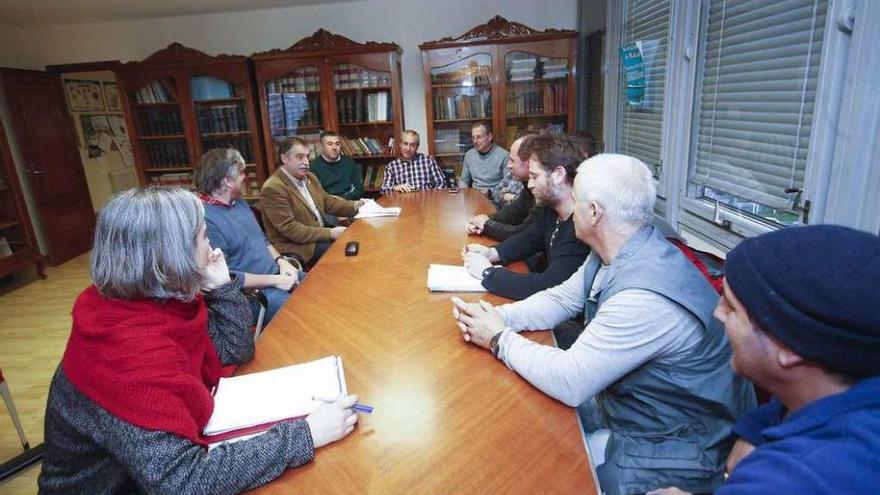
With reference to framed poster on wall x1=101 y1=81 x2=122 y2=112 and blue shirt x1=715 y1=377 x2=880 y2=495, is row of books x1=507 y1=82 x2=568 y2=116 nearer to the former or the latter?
blue shirt x1=715 y1=377 x2=880 y2=495

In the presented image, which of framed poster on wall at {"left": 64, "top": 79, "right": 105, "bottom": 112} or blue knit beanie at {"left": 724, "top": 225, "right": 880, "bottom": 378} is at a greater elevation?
framed poster on wall at {"left": 64, "top": 79, "right": 105, "bottom": 112}

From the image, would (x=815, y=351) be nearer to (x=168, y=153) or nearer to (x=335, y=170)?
(x=335, y=170)

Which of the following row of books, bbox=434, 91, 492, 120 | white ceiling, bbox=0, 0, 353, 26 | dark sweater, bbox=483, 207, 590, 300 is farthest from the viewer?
row of books, bbox=434, 91, 492, 120

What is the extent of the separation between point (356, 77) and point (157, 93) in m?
2.05

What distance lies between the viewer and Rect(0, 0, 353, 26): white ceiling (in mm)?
4250

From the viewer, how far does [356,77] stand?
482cm

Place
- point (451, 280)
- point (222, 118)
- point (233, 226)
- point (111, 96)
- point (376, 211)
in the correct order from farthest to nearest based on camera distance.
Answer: point (111, 96), point (222, 118), point (376, 211), point (233, 226), point (451, 280)

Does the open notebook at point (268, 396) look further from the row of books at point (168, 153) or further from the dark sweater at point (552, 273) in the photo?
the row of books at point (168, 153)

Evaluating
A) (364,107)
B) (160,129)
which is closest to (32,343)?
(160,129)

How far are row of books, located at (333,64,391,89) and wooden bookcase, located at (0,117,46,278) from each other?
3.10 m

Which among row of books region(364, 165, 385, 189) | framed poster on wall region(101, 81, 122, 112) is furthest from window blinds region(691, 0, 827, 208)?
framed poster on wall region(101, 81, 122, 112)

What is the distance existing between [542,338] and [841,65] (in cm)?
114

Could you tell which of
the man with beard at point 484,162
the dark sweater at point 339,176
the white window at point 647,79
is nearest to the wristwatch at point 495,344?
the white window at point 647,79

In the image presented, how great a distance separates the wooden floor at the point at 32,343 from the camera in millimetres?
2273
